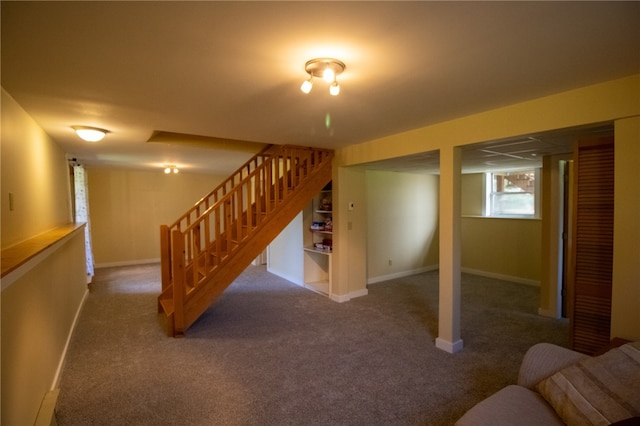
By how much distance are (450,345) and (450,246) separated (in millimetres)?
943

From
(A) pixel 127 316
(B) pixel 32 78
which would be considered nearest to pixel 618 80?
(B) pixel 32 78

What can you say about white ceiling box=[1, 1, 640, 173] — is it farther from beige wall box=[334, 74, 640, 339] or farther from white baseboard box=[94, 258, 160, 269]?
white baseboard box=[94, 258, 160, 269]

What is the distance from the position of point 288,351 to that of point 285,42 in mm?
2639

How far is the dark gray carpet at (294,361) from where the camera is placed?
219cm

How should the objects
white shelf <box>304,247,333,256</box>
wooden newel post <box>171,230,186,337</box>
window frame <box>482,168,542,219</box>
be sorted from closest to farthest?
wooden newel post <box>171,230,186,337</box>, white shelf <box>304,247,333,256</box>, window frame <box>482,168,542,219</box>

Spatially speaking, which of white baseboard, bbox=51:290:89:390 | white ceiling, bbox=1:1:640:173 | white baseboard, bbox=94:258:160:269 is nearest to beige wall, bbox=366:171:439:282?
white ceiling, bbox=1:1:640:173

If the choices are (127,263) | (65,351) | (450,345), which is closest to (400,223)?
(450,345)

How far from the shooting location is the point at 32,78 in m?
1.95

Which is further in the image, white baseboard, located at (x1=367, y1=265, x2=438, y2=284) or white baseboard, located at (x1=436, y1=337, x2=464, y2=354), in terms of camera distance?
white baseboard, located at (x1=367, y1=265, x2=438, y2=284)

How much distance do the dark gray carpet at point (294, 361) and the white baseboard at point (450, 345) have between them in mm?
60

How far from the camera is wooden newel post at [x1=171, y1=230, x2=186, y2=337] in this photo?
338 centimetres

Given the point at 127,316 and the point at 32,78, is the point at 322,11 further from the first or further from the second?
the point at 127,316

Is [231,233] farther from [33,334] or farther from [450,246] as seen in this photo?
[450,246]

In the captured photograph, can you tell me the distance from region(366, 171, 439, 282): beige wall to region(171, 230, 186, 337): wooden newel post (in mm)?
3083
